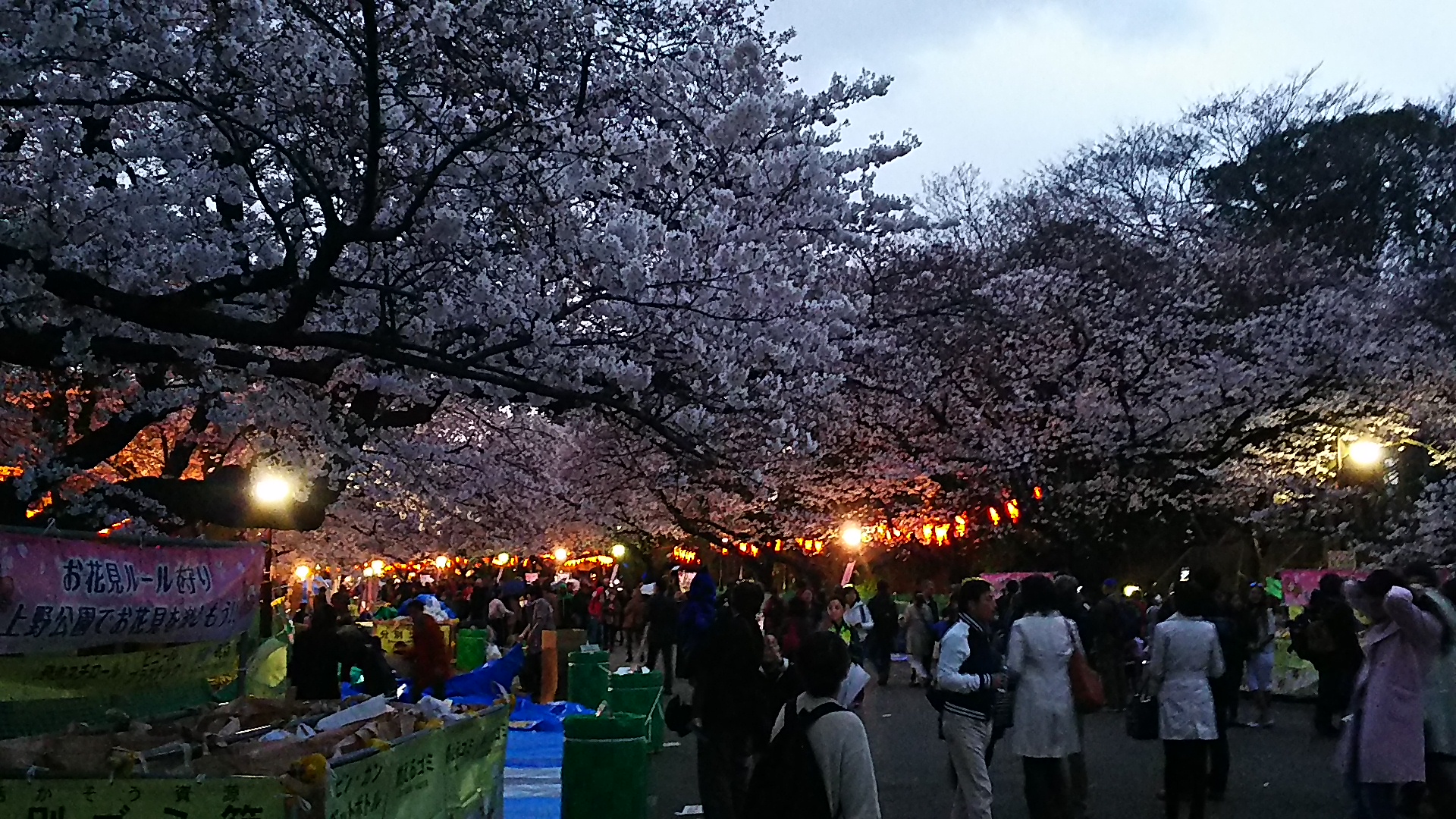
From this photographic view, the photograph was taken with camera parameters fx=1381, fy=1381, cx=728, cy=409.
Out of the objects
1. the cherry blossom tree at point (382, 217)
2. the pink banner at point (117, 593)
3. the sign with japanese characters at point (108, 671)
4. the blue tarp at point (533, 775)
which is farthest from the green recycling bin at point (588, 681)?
the sign with japanese characters at point (108, 671)

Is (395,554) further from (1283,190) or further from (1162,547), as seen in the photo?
(1283,190)

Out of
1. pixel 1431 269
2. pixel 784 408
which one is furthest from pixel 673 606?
pixel 1431 269

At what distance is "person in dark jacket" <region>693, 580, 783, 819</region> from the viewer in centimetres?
828

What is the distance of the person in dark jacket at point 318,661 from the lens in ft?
36.1

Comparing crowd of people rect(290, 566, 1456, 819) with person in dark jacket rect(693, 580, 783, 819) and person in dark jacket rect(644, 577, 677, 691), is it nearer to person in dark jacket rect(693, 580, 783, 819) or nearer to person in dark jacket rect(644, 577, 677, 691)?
Result: person in dark jacket rect(693, 580, 783, 819)

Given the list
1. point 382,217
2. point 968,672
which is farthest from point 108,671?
point 382,217

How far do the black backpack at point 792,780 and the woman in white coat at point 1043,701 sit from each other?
3.89 metres

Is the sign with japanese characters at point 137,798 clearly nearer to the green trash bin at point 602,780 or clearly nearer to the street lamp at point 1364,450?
the green trash bin at point 602,780

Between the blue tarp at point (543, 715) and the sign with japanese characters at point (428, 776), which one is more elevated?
the sign with japanese characters at point (428, 776)

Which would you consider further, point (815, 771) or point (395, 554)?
point (395, 554)

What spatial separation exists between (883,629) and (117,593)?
19.2 m

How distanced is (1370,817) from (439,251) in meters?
8.20

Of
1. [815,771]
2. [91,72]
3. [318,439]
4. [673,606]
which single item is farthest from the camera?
[673,606]

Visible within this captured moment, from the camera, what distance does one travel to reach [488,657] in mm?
19219
